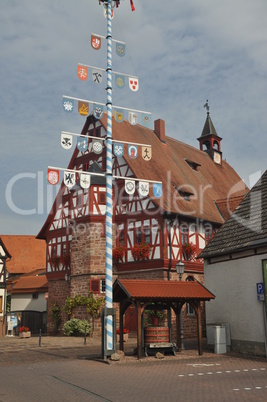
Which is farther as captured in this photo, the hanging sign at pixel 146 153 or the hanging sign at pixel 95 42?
the hanging sign at pixel 146 153

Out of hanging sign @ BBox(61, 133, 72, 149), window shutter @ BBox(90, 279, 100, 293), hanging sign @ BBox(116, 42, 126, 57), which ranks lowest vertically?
window shutter @ BBox(90, 279, 100, 293)

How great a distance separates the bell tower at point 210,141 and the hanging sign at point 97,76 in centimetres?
2601

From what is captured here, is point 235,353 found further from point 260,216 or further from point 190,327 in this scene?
point 190,327

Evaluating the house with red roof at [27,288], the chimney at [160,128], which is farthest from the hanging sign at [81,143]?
the house with red roof at [27,288]

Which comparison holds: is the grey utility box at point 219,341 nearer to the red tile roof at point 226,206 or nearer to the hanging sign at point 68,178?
the hanging sign at point 68,178

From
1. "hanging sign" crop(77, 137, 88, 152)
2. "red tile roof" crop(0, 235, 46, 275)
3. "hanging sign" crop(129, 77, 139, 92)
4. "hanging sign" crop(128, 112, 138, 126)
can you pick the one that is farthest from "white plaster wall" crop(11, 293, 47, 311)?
"hanging sign" crop(129, 77, 139, 92)

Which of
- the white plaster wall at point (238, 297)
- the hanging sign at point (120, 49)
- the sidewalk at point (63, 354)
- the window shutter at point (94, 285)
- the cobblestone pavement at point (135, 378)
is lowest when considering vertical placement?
the cobblestone pavement at point (135, 378)

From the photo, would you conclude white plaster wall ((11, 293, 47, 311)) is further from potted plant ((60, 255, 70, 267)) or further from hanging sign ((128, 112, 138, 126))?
hanging sign ((128, 112, 138, 126))

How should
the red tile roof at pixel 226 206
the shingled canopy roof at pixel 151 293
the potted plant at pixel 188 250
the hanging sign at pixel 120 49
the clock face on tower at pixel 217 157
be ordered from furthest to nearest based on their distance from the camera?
the clock face on tower at pixel 217 157
the red tile roof at pixel 226 206
the potted plant at pixel 188 250
the hanging sign at pixel 120 49
the shingled canopy roof at pixel 151 293

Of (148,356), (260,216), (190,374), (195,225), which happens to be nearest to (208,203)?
(195,225)

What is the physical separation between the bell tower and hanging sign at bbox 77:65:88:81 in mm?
26261

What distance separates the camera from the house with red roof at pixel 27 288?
126ft

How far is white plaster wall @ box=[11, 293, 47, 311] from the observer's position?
40206 mm

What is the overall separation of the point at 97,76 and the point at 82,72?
0.59 meters
